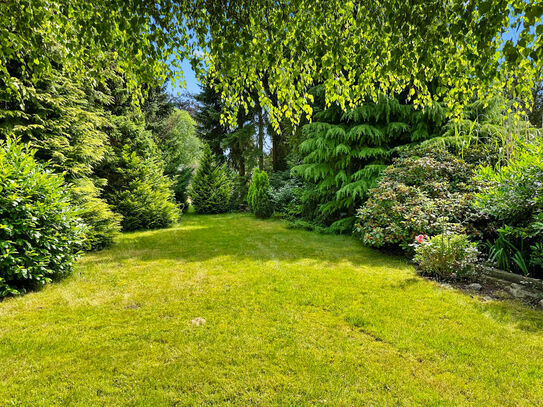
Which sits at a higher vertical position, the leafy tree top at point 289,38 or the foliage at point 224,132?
the foliage at point 224,132

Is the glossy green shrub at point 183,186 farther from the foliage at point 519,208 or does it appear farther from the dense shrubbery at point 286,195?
the foliage at point 519,208

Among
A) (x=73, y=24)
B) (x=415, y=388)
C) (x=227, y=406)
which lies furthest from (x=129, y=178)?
(x=415, y=388)

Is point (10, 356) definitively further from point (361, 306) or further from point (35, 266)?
point (361, 306)

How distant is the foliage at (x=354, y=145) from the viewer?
7199 millimetres

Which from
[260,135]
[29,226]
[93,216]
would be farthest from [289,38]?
[260,135]

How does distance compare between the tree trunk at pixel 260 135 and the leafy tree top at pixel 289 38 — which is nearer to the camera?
the leafy tree top at pixel 289 38

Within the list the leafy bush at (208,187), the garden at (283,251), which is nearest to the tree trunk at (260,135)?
the leafy bush at (208,187)

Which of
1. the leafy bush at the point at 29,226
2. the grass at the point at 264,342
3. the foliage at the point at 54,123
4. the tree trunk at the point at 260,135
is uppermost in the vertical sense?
the tree trunk at the point at 260,135

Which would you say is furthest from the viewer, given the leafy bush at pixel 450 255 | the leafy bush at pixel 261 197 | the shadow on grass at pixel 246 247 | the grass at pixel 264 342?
the leafy bush at pixel 261 197

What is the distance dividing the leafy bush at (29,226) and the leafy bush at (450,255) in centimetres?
536

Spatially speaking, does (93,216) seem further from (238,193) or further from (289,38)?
(238,193)

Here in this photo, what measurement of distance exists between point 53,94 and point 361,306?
260 inches

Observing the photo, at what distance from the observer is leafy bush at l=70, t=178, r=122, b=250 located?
543 centimetres

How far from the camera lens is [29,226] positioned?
3.50 meters
